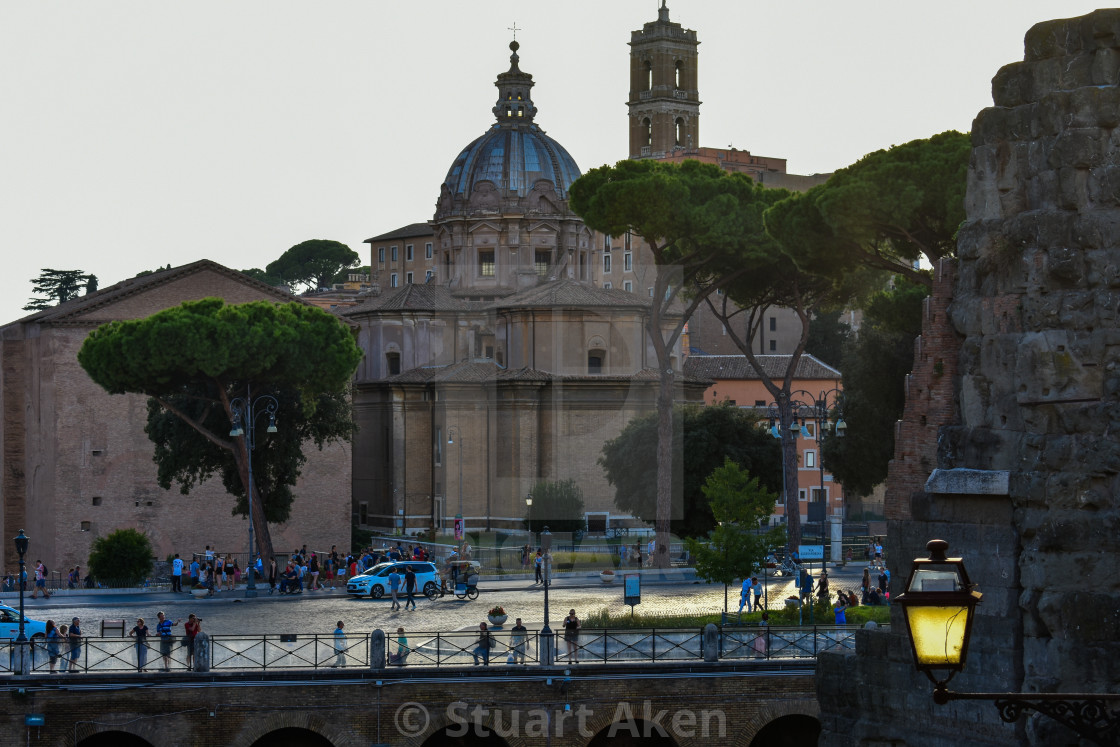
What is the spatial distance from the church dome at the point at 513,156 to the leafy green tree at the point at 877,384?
799 inches

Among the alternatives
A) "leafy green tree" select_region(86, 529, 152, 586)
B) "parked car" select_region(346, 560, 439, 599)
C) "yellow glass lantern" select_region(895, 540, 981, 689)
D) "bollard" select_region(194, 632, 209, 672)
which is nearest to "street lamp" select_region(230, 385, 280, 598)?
"parked car" select_region(346, 560, 439, 599)

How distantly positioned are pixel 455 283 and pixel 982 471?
155ft

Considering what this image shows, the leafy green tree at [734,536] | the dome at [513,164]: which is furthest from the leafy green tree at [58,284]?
the leafy green tree at [734,536]

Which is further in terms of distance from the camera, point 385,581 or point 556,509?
point 556,509

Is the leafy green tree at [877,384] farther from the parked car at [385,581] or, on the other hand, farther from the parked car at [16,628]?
the parked car at [16,628]

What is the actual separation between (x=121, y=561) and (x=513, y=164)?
29.7 metres

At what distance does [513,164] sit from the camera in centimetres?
6197

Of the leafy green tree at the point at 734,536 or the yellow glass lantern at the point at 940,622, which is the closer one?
the yellow glass lantern at the point at 940,622

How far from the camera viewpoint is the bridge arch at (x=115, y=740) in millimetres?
21469

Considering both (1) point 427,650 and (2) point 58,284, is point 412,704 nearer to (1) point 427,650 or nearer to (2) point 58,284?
(1) point 427,650

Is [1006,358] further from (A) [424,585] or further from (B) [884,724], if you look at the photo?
(A) [424,585]

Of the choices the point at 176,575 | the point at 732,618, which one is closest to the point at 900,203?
the point at 732,618

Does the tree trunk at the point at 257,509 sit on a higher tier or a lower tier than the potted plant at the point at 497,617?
higher

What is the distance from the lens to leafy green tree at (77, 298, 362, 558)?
37719 millimetres
